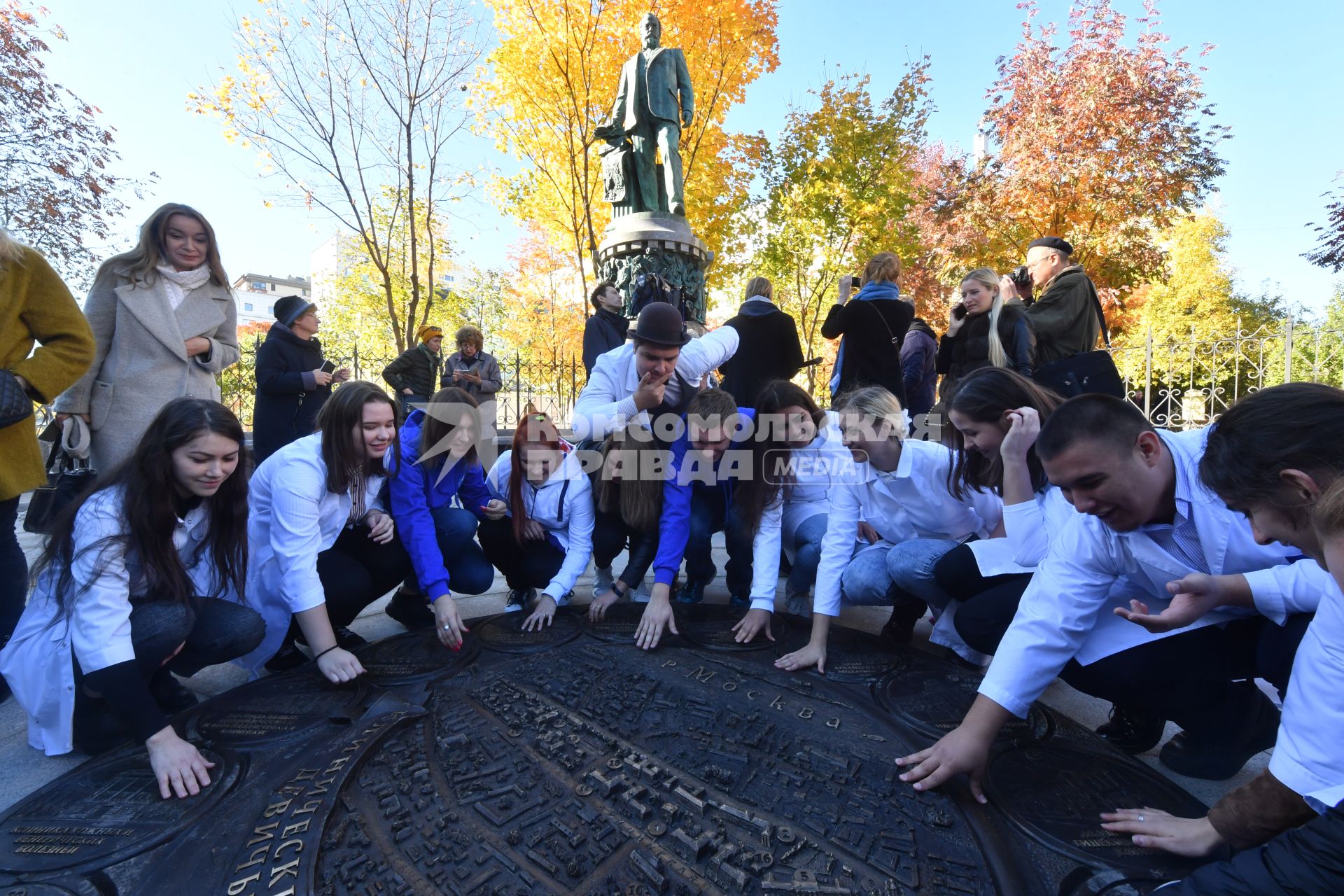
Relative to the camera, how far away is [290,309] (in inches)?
190

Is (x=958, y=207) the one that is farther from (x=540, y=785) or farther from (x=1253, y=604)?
(x=540, y=785)

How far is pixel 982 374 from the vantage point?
240cm

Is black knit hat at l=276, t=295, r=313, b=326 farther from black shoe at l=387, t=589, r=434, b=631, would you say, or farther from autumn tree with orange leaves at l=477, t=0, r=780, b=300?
autumn tree with orange leaves at l=477, t=0, r=780, b=300

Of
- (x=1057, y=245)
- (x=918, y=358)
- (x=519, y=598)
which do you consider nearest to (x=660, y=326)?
(x=519, y=598)

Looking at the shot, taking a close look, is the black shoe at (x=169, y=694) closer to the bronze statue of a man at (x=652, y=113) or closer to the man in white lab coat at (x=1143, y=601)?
the man in white lab coat at (x=1143, y=601)

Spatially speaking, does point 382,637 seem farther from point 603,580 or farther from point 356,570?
point 603,580

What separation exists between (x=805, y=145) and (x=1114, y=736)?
13548 millimetres

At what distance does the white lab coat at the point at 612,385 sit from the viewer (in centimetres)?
338

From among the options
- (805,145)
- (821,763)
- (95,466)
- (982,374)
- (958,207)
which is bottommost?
(821,763)

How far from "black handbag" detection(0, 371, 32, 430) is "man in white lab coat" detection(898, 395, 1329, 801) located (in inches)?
124

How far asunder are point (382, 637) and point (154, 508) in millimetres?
1303

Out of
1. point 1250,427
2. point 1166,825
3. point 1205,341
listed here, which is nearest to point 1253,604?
point 1250,427

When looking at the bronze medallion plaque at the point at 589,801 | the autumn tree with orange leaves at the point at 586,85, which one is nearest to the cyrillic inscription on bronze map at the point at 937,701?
the bronze medallion plaque at the point at 589,801

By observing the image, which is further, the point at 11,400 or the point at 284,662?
the point at 284,662
